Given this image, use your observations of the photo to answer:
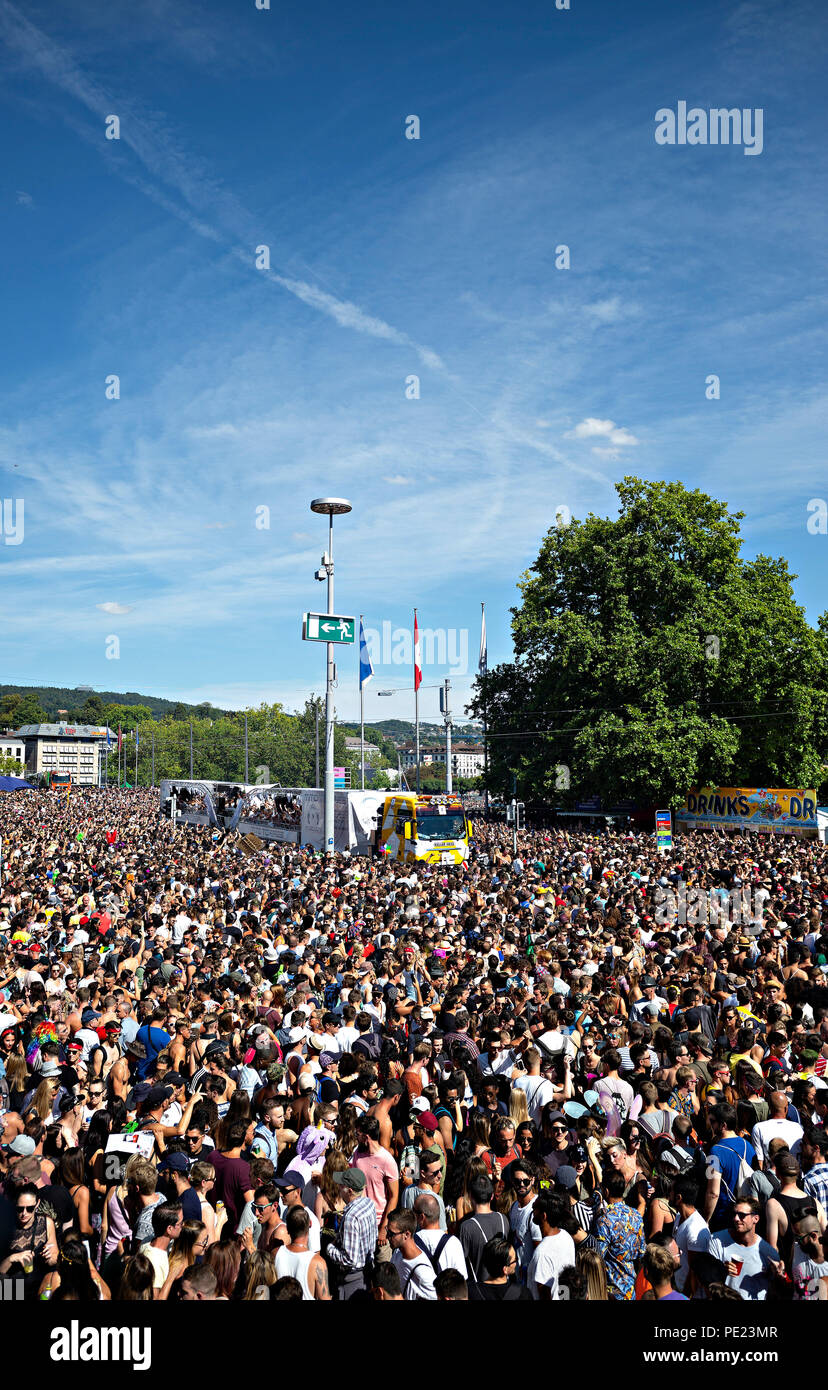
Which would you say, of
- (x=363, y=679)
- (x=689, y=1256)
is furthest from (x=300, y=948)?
(x=363, y=679)

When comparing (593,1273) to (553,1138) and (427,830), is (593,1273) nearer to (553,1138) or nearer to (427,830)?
(553,1138)

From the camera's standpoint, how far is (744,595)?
125ft

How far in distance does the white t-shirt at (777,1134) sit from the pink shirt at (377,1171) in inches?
95.4

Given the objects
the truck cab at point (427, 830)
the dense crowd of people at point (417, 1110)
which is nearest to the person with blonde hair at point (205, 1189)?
the dense crowd of people at point (417, 1110)

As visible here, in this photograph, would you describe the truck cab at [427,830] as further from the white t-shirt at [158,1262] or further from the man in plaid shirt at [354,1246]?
the white t-shirt at [158,1262]

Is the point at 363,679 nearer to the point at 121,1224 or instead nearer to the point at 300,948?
the point at 300,948

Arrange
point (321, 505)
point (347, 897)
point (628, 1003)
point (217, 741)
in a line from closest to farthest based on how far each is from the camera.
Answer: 1. point (628, 1003)
2. point (347, 897)
3. point (321, 505)
4. point (217, 741)

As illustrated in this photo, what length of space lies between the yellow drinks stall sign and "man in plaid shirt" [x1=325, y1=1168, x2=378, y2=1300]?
29.6m

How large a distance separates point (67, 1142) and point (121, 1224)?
1184 mm

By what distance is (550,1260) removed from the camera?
455 centimetres

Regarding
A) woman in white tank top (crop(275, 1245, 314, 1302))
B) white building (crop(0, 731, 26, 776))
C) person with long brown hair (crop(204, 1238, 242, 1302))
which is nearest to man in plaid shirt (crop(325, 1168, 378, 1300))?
woman in white tank top (crop(275, 1245, 314, 1302))

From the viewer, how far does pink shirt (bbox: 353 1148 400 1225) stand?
219 inches

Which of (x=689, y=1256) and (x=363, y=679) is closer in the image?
(x=689, y=1256)
